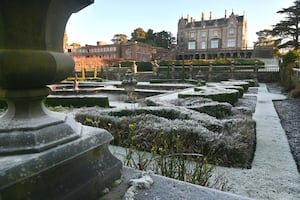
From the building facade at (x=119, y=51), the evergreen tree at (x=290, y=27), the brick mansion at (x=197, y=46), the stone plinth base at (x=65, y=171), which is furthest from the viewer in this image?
the brick mansion at (x=197, y=46)

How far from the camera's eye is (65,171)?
3.83 ft

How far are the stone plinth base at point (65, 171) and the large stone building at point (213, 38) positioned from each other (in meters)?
48.1

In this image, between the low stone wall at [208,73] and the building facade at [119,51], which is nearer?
the low stone wall at [208,73]

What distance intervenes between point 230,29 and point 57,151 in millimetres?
55043

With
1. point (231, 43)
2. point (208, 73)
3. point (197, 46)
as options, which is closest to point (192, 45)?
point (197, 46)

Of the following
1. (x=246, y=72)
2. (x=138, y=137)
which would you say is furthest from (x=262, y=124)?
(x=246, y=72)

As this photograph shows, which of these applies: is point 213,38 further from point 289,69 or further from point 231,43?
point 289,69

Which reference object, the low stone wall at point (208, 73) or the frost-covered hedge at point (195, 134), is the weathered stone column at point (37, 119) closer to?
the frost-covered hedge at point (195, 134)

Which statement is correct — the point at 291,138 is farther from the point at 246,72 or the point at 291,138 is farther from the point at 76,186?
the point at 246,72

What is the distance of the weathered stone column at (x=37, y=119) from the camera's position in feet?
3.33

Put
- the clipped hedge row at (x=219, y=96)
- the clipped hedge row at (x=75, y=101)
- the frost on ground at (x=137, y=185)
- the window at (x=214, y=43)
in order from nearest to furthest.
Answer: the frost on ground at (x=137, y=185), the clipped hedge row at (x=219, y=96), the clipped hedge row at (x=75, y=101), the window at (x=214, y=43)

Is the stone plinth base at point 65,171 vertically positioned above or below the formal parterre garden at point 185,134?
above

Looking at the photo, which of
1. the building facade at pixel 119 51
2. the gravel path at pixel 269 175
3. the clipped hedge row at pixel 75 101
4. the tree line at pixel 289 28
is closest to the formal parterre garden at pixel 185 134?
the gravel path at pixel 269 175

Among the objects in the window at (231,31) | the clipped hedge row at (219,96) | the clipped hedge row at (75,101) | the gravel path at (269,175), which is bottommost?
the gravel path at (269,175)
